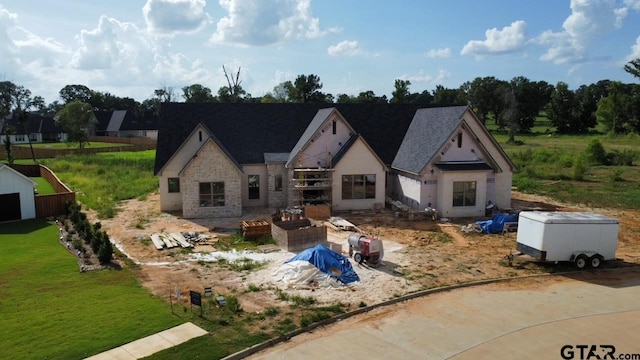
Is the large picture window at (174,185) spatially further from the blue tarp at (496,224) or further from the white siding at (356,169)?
the blue tarp at (496,224)

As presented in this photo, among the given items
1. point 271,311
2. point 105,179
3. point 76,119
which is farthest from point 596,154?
point 76,119

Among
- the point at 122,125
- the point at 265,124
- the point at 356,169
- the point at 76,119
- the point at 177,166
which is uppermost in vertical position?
the point at 76,119

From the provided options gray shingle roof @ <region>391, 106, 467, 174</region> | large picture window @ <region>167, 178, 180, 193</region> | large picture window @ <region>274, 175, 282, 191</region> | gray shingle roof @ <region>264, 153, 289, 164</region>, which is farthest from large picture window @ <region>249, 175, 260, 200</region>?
gray shingle roof @ <region>391, 106, 467, 174</region>

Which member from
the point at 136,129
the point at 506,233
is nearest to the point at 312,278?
the point at 506,233

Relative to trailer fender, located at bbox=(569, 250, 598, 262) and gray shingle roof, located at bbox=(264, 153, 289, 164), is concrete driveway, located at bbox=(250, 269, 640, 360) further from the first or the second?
gray shingle roof, located at bbox=(264, 153, 289, 164)

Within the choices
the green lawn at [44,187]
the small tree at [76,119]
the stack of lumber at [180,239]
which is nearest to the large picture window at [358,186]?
the stack of lumber at [180,239]

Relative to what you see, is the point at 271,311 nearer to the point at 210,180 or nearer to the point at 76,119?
the point at 210,180

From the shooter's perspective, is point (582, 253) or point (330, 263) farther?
point (582, 253)
